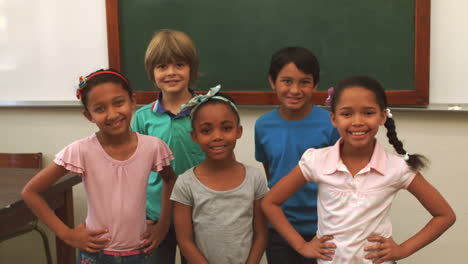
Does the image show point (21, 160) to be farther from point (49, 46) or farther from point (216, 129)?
point (216, 129)

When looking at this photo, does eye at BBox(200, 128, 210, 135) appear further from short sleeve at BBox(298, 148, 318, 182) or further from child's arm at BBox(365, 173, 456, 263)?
child's arm at BBox(365, 173, 456, 263)

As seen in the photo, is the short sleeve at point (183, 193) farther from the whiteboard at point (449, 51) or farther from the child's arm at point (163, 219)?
the whiteboard at point (449, 51)

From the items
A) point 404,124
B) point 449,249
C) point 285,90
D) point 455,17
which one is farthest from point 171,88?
point 449,249

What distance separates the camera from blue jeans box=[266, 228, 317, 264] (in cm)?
175

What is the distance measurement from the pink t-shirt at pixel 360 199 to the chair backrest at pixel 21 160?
7.26 feet

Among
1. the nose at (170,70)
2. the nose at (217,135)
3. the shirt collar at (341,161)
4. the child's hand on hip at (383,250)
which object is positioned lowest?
the child's hand on hip at (383,250)

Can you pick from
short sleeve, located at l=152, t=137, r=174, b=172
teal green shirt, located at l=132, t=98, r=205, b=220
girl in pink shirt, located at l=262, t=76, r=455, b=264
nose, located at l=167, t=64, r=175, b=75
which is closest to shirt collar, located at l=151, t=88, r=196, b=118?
teal green shirt, located at l=132, t=98, r=205, b=220

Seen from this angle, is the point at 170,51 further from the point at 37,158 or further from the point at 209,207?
the point at 37,158

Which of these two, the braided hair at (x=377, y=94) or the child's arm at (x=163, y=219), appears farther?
the child's arm at (x=163, y=219)

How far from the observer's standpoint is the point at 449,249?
2.52 metres

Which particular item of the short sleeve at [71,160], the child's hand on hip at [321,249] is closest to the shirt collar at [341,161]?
the child's hand on hip at [321,249]

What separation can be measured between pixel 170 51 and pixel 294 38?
3.01 ft

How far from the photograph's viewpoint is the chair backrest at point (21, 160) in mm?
2912

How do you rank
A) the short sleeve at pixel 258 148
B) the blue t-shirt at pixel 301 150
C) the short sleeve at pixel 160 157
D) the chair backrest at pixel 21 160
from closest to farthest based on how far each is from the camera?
the short sleeve at pixel 160 157 → the blue t-shirt at pixel 301 150 → the short sleeve at pixel 258 148 → the chair backrest at pixel 21 160
